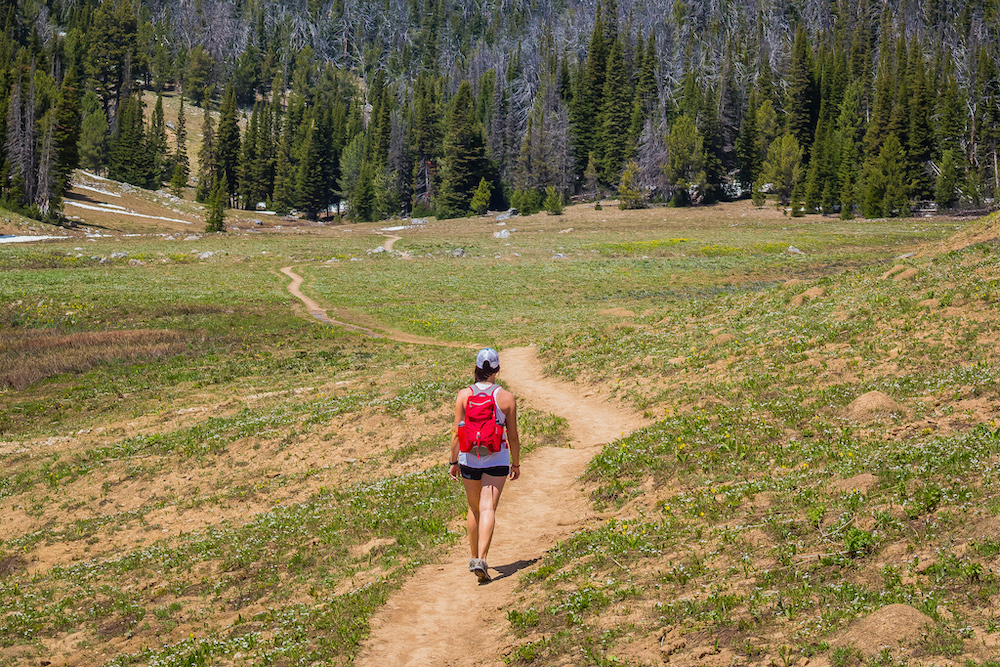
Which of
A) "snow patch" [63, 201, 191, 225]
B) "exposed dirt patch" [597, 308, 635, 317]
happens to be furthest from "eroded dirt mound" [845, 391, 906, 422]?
"snow patch" [63, 201, 191, 225]

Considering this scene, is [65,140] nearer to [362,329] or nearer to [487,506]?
[362,329]

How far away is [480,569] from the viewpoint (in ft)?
36.1

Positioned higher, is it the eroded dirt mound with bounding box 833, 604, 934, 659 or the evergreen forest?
the evergreen forest

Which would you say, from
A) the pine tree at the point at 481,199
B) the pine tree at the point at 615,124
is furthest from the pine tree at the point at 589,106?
the pine tree at the point at 481,199

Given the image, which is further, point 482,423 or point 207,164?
point 207,164

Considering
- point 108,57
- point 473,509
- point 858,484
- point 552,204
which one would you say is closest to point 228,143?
point 108,57

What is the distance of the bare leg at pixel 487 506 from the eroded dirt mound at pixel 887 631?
15.2 ft

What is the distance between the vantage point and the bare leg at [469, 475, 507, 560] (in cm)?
1088

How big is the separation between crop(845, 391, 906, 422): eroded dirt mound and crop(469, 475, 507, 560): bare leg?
24.5 ft

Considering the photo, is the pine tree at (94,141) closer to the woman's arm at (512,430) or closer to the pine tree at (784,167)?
the pine tree at (784,167)

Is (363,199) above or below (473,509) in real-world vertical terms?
above

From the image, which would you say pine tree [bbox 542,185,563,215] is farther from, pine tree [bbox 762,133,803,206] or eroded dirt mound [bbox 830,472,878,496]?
eroded dirt mound [bbox 830,472,878,496]

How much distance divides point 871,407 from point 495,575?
7.83m

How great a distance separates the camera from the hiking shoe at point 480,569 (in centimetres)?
1098
